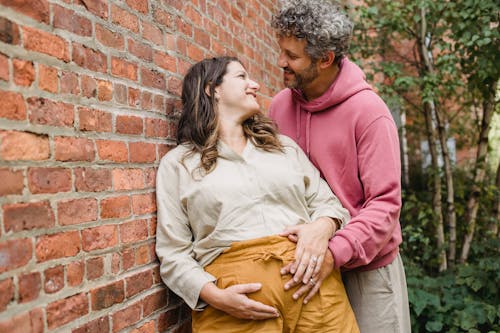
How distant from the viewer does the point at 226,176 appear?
1.96m

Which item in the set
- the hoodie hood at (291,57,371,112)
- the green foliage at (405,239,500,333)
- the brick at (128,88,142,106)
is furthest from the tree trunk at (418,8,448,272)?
the brick at (128,88,142,106)

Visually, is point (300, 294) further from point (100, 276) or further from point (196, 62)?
point (196, 62)

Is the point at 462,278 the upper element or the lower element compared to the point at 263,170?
lower

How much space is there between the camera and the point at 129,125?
5.98 ft

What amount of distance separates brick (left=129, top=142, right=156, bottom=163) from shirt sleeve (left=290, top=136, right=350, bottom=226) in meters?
0.68

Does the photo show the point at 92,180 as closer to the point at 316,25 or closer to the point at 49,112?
the point at 49,112

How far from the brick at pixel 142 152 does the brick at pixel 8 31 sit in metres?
0.63

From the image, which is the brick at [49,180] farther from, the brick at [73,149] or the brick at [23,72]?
the brick at [23,72]

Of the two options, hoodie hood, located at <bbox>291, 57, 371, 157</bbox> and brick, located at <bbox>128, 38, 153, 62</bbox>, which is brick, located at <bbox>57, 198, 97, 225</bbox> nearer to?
brick, located at <bbox>128, 38, 153, 62</bbox>

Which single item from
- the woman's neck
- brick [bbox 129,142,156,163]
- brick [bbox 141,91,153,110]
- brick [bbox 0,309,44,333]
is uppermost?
brick [bbox 141,91,153,110]

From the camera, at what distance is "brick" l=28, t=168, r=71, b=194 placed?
1.34 m

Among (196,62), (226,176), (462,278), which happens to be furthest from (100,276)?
(462,278)

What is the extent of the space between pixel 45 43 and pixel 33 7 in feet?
0.33

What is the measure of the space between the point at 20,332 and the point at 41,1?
3.04 ft
